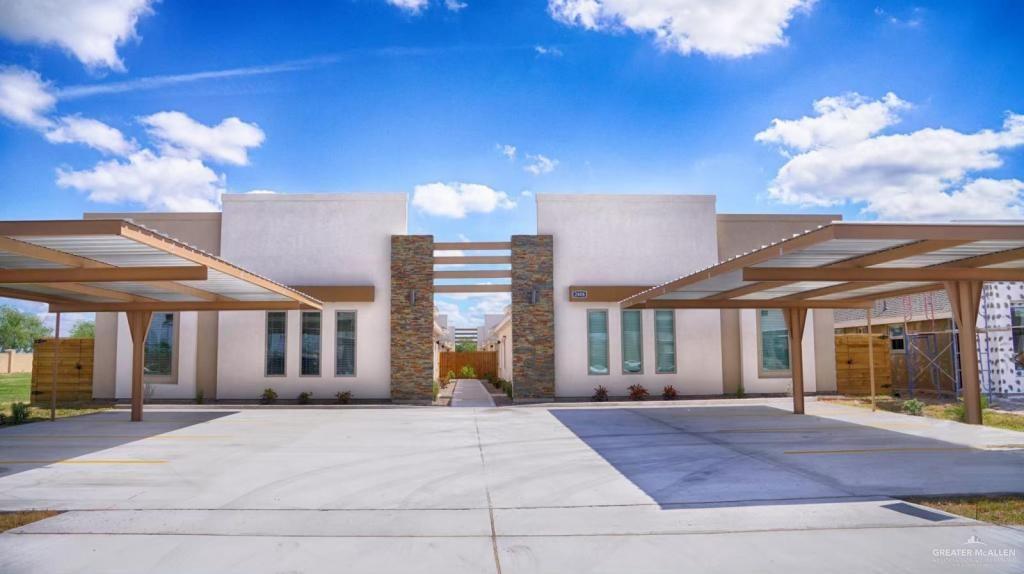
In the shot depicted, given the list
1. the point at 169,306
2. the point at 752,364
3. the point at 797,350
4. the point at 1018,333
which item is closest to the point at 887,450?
the point at 797,350

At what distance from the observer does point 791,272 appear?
12.7 meters

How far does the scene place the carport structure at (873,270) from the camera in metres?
9.72

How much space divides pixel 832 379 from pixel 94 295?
2132 cm

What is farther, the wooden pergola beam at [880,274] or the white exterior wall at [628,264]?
the white exterior wall at [628,264]

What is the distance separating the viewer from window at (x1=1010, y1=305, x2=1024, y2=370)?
21766 millimetres

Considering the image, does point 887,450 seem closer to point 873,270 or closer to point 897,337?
point 873,270

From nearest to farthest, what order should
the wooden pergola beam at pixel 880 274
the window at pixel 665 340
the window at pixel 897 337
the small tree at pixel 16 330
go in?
1. the wooden pergola beam at pixel 880 274
2. the window at pixel 665 340
3. the window at pixel 897 337
4. the small tree at pixel 16 330

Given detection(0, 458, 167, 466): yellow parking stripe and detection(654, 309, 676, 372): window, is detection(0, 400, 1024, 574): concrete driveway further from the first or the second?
detection(654, 309, 676, 372): window

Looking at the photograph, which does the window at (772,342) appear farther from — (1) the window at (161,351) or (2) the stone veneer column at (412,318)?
(1) the window at (161,351)

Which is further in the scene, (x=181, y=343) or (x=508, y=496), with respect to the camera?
(x=181, y=343)

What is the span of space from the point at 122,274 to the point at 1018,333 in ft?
83.1

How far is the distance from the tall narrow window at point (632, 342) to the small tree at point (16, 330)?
84.5 meters

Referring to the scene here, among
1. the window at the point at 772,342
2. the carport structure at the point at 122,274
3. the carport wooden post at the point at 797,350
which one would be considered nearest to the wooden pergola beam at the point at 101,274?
the carport structure at the point at 122,274

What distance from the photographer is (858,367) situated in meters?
23.7
